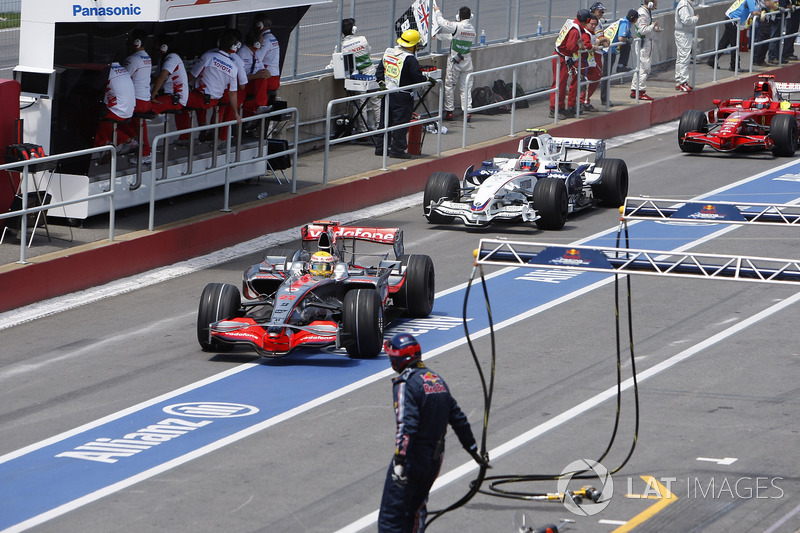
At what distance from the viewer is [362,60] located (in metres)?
24.5

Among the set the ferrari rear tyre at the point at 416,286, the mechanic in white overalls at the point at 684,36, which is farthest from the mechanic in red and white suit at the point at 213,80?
the mechanic in white overalls at the point at 684,36

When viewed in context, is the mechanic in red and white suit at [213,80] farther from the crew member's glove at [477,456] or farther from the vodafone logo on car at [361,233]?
the crew member's glove at [477,456]

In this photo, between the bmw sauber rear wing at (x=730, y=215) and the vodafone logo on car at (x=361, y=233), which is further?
the vodafone logo on car at (x=361, y=233)

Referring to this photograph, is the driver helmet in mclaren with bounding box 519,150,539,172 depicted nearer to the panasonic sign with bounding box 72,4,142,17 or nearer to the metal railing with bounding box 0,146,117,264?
the metal railing with bounding box 0,146,117,264

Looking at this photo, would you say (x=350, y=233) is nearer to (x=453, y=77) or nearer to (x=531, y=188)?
(x=531, y=188)

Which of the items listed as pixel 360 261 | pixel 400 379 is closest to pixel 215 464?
pixel 400 379

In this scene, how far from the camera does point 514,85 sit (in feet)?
83.0

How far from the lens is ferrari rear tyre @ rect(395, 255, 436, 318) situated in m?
15.2

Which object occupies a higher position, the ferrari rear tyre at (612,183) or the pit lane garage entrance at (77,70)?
the pit lane garage entrance at (77,70)

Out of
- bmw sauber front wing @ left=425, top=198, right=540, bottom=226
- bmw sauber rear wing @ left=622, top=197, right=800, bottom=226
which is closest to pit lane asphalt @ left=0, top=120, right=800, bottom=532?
bmw sauber front wing @ left=425, top=198, right=540, bottom=226

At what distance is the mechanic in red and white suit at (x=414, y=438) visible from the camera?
863 centimetres

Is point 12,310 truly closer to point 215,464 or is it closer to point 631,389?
point 215,464

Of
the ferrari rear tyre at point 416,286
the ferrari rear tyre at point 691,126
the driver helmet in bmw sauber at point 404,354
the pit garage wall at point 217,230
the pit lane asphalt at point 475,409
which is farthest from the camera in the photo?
the ferrari rear tyre at point 691,126

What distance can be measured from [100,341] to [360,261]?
4.42 metres
